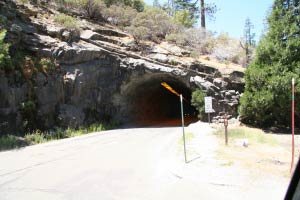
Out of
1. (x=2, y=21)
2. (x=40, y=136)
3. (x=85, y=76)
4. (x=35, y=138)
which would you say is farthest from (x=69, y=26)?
(x=35, y=138)

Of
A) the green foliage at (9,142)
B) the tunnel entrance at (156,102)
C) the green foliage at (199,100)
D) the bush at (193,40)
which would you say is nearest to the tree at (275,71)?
the green foliage at (199,100)

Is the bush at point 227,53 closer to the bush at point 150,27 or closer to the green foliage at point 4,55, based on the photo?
the bush at point 150,27

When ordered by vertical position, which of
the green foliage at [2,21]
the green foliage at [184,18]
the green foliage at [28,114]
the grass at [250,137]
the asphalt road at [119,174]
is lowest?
the asphalt road at [119,174]

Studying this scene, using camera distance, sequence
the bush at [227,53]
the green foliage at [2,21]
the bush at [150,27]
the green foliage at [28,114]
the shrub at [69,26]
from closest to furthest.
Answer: the green foliage at [28,114]
the green foliage at [2,21]
the shrub at [69,26]
the bush at [150,27]
the bush at [227,53]

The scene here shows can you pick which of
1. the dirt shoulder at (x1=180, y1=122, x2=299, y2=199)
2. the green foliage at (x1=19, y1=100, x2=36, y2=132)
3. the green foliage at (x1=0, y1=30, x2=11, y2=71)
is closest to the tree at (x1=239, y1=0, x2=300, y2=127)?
the dirt shoulder at (x1=180, y1=122, x2=299, y2=199)

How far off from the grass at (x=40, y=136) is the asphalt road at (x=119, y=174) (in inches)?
58.6

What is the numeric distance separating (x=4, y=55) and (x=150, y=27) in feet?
47.3

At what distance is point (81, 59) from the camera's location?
69.6 ft

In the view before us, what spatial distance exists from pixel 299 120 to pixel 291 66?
3.07 m

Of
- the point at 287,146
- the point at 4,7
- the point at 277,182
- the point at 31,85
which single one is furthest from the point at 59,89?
the point at 277,182

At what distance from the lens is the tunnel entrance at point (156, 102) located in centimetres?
2567

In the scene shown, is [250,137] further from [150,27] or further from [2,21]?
[150,27]

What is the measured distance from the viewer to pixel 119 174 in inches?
354

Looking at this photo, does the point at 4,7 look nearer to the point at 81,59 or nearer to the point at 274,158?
the point at 81,59
